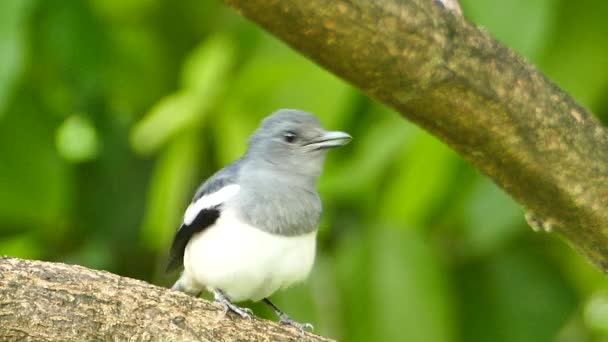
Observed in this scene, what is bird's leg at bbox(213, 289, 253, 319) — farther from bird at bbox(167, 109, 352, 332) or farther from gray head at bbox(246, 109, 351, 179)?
gray head at bbox(246, 109, 351, 179)

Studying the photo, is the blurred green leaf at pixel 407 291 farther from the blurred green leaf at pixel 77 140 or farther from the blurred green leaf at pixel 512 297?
the blurred green leaf at pixel 77 140

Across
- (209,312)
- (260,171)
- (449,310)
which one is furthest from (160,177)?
(209,312)

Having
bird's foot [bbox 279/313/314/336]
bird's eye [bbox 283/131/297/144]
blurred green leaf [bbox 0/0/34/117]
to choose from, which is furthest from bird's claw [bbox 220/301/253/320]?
blurred green leaf [bbox 0/0/34/117]

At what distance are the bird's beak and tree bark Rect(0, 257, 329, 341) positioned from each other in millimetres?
893

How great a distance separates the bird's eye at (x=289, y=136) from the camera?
13.7 ft

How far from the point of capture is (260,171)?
4105 millimetres

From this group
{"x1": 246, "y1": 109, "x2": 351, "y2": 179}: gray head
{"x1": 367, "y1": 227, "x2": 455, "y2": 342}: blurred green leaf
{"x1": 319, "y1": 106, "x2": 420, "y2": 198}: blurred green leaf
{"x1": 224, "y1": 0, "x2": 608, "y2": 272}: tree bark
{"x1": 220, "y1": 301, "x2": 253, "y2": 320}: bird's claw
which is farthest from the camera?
{"x1": 367, "y1": 227, "x2": 455, "y2": 342}: blurred green leaf

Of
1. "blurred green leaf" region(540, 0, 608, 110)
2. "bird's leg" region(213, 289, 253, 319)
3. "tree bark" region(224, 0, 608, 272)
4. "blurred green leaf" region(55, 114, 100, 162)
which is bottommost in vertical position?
"blurred green leaf" region(55, 114, 100, 162)

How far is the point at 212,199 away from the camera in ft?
13.0

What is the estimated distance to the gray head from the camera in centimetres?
412

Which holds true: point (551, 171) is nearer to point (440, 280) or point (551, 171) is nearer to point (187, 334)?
point (187, 334)

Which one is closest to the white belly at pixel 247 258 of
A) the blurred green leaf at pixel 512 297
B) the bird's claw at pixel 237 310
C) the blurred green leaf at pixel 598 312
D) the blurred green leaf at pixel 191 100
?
the bird's claw at pixel 237 310

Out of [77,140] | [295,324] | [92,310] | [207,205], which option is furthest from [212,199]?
[77,140]

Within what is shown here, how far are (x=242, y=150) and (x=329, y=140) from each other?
0.75 metres
